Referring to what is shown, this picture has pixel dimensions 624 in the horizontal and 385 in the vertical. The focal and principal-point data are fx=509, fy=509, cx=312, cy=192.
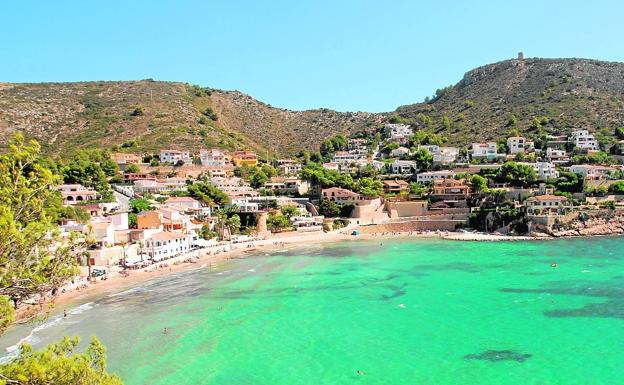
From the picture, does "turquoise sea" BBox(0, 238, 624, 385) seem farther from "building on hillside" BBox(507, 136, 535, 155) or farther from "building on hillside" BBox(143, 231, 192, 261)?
"building on hillside" BBox(507, 136, 535, 155)

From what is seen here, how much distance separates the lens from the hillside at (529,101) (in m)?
88.9

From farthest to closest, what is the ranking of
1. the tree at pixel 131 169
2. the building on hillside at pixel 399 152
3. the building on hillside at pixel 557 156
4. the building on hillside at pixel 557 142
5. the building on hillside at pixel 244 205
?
the building on hillside at pixel 399 152
the building on hillside at pixel 557 142
the building on hillside at pixel 557 156
the tree at pixel 131 169
the building on hillside at pixel 244 205

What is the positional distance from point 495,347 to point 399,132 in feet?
272

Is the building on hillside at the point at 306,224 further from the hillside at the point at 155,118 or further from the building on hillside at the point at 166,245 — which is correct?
the hillside at the point at 155,118

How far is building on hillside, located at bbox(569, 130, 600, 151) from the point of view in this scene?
7594cm

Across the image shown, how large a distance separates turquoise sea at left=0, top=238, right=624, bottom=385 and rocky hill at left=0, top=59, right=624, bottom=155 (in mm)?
54332

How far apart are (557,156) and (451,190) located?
70.0 ft

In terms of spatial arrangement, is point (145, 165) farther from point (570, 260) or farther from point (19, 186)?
point (19, 186)

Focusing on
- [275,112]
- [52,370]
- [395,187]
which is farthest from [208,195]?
[275,112]

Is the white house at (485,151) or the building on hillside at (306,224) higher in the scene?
the white house at (485,151)

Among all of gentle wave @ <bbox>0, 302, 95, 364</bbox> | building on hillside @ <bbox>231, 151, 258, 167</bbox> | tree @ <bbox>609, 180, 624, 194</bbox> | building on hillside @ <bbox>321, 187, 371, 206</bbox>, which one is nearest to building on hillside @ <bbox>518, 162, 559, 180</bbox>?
tree @ <bbox>609, 180, 624, 194</bbox>

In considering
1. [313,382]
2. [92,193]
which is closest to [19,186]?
[313,382]

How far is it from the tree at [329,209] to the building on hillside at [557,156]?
32.9 meters

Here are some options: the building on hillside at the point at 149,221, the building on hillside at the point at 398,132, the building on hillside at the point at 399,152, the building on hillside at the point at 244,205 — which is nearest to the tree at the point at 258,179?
the building on hillside at the point at 244,205
